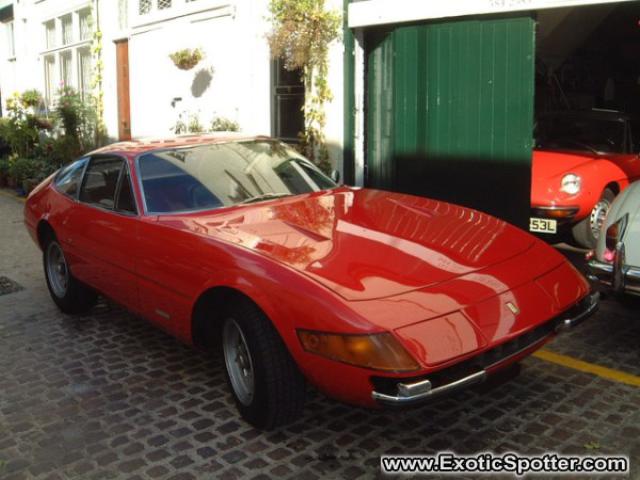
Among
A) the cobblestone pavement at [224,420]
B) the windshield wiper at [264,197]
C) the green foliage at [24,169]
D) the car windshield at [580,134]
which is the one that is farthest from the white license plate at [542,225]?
the green foliage at [24,169]

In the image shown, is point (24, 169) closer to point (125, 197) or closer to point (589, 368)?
point (125, 197)

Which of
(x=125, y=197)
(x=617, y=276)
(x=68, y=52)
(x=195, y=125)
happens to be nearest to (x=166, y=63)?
(x=195, y=125)

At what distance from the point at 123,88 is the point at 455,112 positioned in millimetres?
7896

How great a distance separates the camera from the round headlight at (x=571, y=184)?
690cm

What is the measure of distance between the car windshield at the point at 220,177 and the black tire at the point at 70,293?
1.40 m

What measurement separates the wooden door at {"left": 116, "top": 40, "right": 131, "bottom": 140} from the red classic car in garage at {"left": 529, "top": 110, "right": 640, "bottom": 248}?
805 cm

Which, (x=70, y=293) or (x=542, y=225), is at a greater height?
(x=542, y=225)

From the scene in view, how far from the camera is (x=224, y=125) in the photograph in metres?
9.92

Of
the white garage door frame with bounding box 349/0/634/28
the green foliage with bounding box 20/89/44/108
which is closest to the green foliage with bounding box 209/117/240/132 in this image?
the white garage door frame with bounding box 349/0/634/28

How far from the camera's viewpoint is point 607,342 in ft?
15.5

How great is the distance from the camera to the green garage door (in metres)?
6.91

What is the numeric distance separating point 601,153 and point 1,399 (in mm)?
6557

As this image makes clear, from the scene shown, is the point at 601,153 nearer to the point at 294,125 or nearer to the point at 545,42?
the point at 294,125

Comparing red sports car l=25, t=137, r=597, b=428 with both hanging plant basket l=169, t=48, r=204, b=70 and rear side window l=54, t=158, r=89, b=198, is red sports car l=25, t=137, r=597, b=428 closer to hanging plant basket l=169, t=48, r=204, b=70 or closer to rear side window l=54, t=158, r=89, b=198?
rear side window l=54, t=158, r=89, b=198
